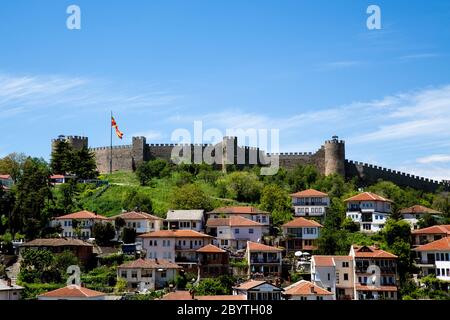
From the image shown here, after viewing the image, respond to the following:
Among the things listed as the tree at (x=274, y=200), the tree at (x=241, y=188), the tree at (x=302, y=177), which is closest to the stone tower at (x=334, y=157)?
the tree at (x=302, y=177)

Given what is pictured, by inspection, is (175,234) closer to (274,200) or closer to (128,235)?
(128,235)

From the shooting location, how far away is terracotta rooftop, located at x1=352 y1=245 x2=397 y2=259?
2836cm

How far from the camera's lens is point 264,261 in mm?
29547

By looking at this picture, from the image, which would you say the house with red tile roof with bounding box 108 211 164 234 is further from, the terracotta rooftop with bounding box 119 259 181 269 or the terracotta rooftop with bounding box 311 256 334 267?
the terracotta rooftop with bounding box 311 256 334 267

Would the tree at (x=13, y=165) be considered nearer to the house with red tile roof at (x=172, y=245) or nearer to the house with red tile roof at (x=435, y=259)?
the house with red tile roof at (x=172, y=245)

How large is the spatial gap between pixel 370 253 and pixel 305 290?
462 centimetres

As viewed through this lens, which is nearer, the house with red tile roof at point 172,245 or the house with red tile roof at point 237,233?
the house with red tile roof at point 172,245

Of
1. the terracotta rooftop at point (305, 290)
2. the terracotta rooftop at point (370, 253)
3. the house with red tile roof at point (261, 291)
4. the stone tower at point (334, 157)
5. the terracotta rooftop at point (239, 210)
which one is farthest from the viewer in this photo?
the stone tower at point (334, 157)

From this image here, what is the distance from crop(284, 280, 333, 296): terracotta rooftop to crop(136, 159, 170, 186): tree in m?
21.7

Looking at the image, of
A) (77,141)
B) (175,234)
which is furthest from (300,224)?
(77,141)

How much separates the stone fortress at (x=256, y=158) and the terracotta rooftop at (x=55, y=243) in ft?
66.1

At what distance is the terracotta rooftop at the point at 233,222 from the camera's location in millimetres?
33438
